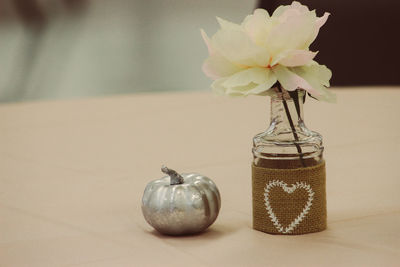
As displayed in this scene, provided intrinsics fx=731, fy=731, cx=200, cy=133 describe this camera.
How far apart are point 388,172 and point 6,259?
0.69m

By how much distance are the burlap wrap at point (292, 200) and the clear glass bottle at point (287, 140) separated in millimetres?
14

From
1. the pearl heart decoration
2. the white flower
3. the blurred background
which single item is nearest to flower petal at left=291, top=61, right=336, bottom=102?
the white flower

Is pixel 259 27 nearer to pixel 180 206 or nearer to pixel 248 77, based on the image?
pixel 248 77

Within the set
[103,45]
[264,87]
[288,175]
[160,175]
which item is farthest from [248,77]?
[103,45]

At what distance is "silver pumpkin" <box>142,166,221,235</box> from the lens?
94 cm

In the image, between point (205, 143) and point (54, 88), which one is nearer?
point (205, 143)

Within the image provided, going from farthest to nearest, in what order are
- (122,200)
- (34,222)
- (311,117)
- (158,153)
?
1. (311,117)
2. (158,153)
3. (122,200)
4. (34,222)

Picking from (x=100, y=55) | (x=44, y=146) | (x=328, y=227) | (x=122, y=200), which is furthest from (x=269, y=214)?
(x=100, y=55)

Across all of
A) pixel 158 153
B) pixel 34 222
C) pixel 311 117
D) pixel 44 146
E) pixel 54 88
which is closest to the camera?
pixel 34 222

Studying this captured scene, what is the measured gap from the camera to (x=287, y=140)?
3.15 feet

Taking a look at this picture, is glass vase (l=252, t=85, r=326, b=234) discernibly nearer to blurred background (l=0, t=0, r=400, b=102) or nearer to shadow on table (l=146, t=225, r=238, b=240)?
shadow on table (l=146, t=225, r=238, b=240)

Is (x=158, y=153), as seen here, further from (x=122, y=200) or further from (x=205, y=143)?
(x=122, y=200)

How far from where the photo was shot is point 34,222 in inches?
42.2

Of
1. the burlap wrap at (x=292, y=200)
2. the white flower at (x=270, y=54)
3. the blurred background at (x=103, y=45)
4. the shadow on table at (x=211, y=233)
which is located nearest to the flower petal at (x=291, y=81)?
the white flower at (x=270, y=54)
